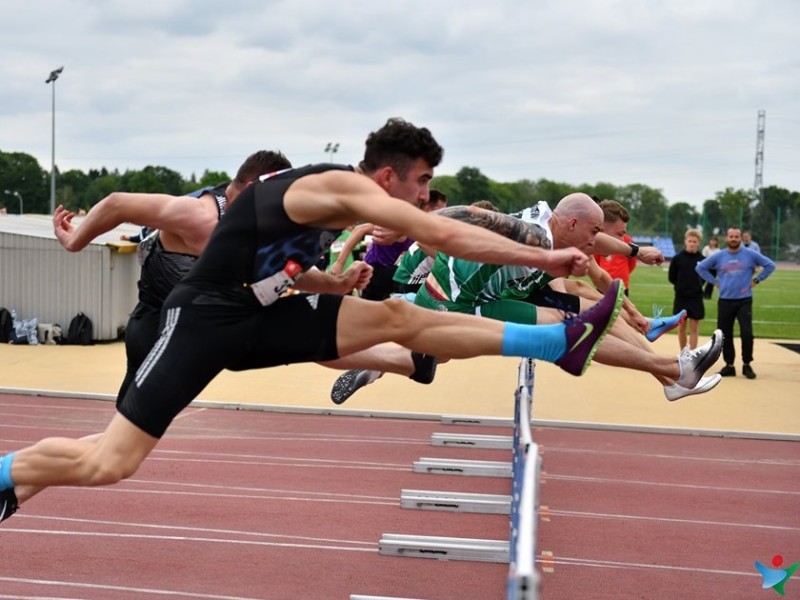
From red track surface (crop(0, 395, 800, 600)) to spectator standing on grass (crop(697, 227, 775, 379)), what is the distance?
407 cm

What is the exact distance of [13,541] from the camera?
6766 millimetres

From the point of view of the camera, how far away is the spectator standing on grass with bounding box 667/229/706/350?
1518 centimetres

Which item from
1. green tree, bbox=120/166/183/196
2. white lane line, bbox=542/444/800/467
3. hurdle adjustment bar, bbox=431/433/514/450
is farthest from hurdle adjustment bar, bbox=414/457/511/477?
green tree, bbox=120/166/183/196

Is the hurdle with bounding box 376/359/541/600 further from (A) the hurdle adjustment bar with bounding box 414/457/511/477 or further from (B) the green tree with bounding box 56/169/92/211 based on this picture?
(B) the green tree with bounding box 56/169/92/211

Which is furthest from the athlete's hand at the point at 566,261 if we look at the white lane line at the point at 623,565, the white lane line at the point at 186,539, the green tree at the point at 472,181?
the green tree at the point at 472,181

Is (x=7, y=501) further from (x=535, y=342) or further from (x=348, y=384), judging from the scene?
(x=348, y=384)

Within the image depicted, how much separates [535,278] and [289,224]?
2700 mm

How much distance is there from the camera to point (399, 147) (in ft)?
14.9

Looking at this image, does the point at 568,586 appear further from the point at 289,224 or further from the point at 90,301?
the point at 90,301

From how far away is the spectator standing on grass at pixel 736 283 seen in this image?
47.0 ft

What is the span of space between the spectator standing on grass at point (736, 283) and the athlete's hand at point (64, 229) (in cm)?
1013

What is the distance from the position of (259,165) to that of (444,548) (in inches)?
101

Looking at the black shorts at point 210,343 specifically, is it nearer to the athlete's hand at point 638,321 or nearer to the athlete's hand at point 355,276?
the athlete's hand at point 355,276

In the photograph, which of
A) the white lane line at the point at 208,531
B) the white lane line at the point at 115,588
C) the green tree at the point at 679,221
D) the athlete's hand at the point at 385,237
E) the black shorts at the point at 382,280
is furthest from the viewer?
the green tree at the point at 679,221
